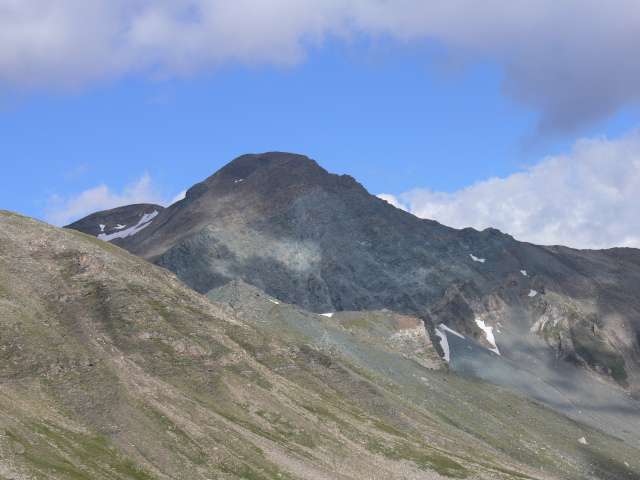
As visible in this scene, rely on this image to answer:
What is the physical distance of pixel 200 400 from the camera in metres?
80.3

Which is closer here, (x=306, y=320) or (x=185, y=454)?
(x=185, y=454)

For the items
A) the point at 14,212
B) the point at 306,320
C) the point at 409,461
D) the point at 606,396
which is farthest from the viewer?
the point at 606,396

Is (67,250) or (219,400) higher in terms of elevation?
(67,250)

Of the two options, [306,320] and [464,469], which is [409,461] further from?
[306,320]

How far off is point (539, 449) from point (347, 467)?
5278cm

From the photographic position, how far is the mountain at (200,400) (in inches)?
2530

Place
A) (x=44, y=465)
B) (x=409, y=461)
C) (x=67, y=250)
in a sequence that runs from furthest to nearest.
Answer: (x=67, y=250) < (x=409, y=461) < (x=44, y=465)

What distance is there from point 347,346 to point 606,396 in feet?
337

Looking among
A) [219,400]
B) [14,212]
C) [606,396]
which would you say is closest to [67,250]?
[14,212]

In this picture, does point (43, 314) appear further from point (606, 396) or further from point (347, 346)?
point (606, 396)

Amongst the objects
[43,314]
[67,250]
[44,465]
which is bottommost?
[44,465]

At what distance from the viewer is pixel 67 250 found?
331 feet

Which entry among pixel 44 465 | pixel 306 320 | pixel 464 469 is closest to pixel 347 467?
pixel 464 469

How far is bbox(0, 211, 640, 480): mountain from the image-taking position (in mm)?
64250
